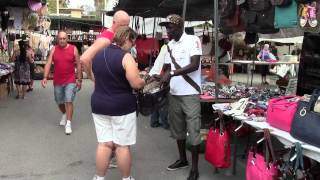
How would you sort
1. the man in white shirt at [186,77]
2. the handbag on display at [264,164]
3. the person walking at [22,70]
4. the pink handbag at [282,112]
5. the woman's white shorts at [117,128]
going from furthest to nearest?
1. the person walking at [22,70]
2. the man in white shirt at [186,77]
3. the woman's white shorts at [117,128]
4. the pink handbag at [282,112]
5. the handbag on display at [264,164]

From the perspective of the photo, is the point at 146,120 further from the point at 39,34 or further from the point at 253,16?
the point at 39,34

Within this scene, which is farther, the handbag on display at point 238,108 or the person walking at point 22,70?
the person walking at point 22,70

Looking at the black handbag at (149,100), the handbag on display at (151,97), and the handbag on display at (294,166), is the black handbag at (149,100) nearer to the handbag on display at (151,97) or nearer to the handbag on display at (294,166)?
the handbag on display at (151,97)

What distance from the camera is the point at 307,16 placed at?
505 cm

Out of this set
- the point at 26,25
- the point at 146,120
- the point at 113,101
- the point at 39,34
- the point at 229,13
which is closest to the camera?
the point at 113,101

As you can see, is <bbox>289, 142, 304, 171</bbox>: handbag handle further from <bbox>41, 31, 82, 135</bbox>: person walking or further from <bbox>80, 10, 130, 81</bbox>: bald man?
<bbox>41, 31, 82, 135</bbox>: person walking

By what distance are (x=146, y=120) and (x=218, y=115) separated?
14.6ft

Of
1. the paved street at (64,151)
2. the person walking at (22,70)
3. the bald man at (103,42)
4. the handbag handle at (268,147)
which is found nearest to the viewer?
the handbag handle at (268,147)

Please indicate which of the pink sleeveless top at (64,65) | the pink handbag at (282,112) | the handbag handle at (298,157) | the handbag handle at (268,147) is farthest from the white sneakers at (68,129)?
the handbag handle at (298,157)

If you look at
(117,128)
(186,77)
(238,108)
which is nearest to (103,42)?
(117,128)

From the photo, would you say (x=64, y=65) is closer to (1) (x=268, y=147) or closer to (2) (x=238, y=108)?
(2) (x=238, y=108)

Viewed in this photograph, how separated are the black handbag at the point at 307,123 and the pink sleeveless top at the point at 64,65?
5.00 meters

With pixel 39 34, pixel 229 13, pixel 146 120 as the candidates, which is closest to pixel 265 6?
pixel 229 13

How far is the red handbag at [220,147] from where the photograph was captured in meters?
5.14
